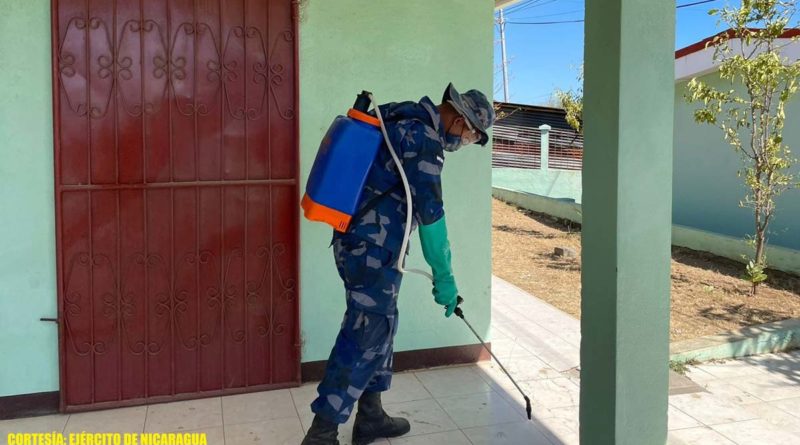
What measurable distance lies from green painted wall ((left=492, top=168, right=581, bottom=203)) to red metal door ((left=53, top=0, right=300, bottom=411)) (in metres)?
11.1

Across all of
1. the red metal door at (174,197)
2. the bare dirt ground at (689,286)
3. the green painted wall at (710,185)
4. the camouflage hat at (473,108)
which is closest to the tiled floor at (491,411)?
the red metal door at (174,197)

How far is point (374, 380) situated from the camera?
3016 mm

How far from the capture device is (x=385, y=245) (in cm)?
270

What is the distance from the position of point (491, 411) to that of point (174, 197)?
83.0 inches

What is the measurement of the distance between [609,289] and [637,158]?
1.64 ft

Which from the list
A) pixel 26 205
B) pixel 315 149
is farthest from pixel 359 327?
pixel 26 205

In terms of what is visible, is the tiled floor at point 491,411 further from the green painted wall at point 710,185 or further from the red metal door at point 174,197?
the green painted wall at point 710,185

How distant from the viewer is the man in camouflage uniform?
262 cm

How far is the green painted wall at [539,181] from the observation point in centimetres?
1426

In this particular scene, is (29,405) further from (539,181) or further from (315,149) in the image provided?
(539,181)

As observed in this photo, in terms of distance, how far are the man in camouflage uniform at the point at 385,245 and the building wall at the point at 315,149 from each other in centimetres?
91

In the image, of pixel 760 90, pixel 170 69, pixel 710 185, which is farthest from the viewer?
pixel 710 185

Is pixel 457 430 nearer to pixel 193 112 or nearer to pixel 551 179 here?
pixel 193 112

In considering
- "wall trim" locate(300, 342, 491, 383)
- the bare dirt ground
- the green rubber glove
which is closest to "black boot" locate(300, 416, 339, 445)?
the green rubber glove
